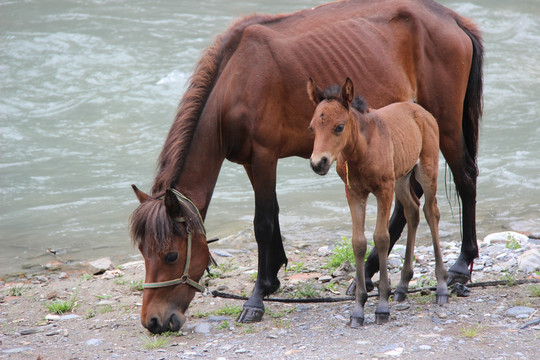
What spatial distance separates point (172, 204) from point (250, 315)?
3.58 ft

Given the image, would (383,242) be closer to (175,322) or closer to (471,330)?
(471,330)

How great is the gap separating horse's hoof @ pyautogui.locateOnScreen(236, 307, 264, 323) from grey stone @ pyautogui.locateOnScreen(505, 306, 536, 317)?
175cm

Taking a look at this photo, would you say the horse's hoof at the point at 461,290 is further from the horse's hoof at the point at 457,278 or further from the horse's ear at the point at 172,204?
the horse's ear at the point at 172,204

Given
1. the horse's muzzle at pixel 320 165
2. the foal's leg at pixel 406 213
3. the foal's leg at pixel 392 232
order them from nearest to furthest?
the horse's muzzle at pixel 320 165, the foal's leg at pixel 406 213, the foal's leg at pixel 392 232

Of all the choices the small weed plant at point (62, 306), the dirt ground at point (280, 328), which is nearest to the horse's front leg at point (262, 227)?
the dirt ground at point (280, 328)

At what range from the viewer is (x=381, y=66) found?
5652 mm

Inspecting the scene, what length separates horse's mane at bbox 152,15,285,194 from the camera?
4.89m

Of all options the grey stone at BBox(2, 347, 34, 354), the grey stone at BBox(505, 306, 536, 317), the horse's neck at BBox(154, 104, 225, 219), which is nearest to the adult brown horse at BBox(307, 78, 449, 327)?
the grey stone at BBox(505, 306, 536, 317)

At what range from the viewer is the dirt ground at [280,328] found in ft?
13.6

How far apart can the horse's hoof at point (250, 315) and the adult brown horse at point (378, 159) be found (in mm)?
802

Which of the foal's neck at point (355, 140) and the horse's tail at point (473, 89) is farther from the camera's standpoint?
the horse's tail at point (473, 89)

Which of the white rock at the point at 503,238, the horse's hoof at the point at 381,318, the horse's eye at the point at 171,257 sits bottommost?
the white rock at the point at 503,238

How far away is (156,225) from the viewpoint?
452 centimetres

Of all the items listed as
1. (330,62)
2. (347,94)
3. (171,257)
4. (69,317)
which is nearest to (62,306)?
(69,317)
